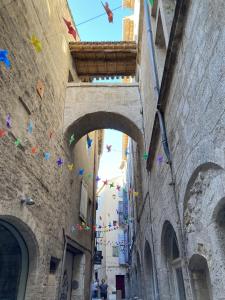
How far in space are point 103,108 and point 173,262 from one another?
4.77 meters

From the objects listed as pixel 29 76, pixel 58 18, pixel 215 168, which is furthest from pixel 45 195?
pixel 58 18

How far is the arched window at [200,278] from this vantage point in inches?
113

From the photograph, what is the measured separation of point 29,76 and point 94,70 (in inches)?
200

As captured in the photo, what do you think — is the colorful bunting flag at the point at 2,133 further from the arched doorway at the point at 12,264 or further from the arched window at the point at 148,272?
the arched window at the point at 148,272

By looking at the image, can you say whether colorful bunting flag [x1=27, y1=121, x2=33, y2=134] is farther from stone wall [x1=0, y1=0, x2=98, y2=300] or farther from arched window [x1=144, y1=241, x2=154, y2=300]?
arched window [x1=144, y1=241, x2=154, y2=300]

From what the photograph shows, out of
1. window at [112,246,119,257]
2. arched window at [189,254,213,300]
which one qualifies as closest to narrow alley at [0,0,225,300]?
arched window at [189,254,213,300]

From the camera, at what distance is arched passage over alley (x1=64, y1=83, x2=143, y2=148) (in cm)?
754

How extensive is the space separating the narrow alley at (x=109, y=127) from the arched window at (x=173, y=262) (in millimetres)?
20

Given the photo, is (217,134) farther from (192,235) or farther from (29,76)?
(29,76)

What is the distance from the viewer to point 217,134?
2088 mm

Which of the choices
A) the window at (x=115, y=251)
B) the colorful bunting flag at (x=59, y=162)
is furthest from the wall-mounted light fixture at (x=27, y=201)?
the window at (x=115, y=251)

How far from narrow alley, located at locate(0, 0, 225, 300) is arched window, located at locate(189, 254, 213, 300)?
11 mm

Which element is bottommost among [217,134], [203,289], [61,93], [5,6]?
[203,289]

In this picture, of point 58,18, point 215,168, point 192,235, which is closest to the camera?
point 215,168
